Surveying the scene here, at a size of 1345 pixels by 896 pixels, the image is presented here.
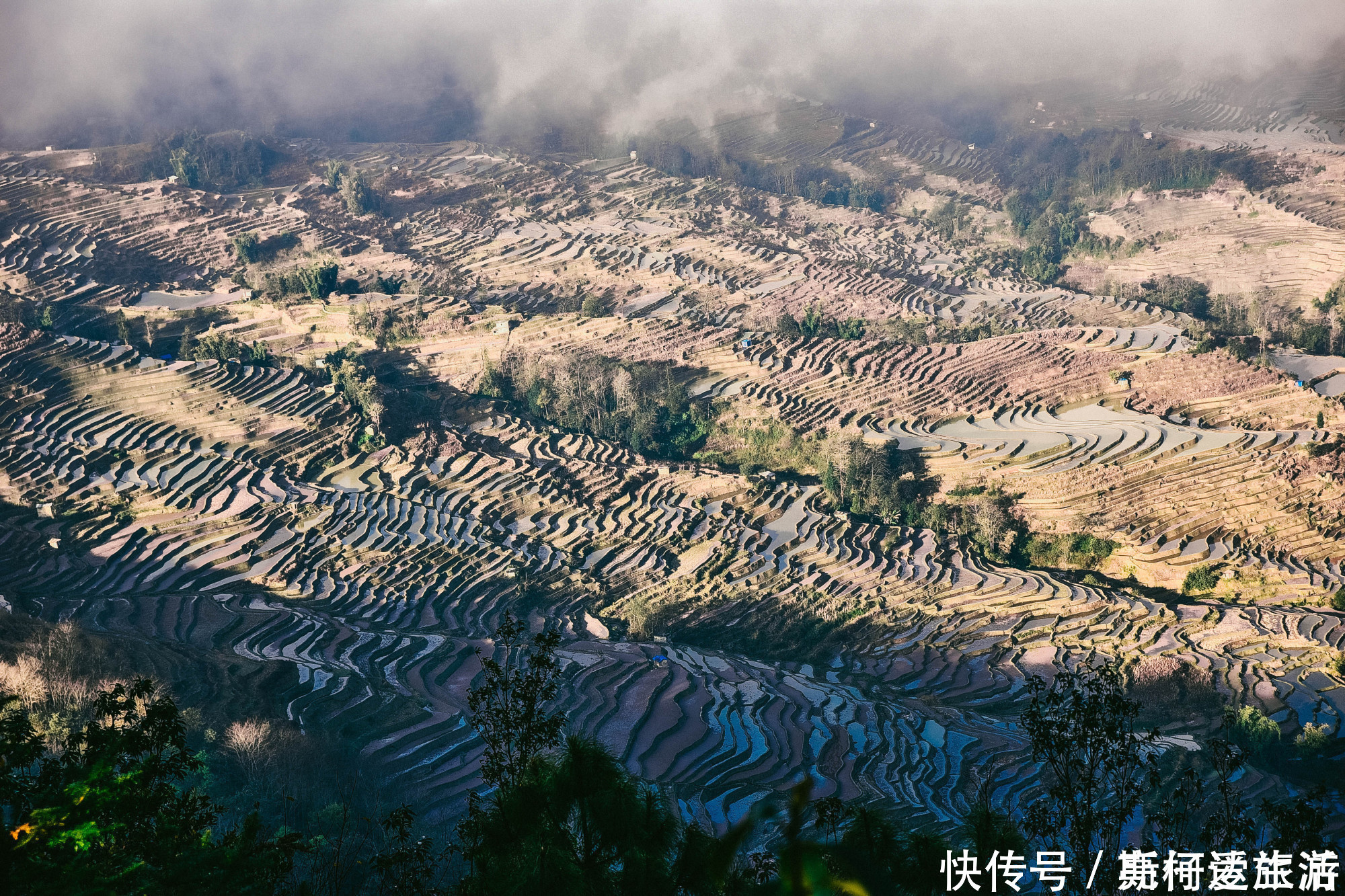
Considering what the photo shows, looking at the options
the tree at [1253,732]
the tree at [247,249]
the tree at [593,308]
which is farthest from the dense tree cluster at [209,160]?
the tree at [1253,732]

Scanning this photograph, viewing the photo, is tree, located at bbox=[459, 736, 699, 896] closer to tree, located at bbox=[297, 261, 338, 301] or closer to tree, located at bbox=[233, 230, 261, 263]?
tree, located at bbox=[297, 261, 338, 301]

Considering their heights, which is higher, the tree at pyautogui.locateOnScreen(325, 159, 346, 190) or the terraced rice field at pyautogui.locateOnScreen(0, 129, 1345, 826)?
the tree at pyautogui.locateOnScreen(325, 159, 346, 190)

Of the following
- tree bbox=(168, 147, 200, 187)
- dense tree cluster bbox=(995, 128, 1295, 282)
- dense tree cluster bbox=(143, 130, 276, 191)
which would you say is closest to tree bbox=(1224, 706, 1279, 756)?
dense tree cluster bbox=(995, 128, 1295, 282)

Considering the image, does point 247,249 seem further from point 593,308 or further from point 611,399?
point 611,399

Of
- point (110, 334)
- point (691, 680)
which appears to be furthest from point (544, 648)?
point (110, 334)

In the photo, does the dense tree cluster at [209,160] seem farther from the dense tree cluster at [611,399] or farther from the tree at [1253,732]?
the tree at [1253,732]

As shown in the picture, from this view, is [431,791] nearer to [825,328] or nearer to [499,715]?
[499,715]

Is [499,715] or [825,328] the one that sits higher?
[499,715]
